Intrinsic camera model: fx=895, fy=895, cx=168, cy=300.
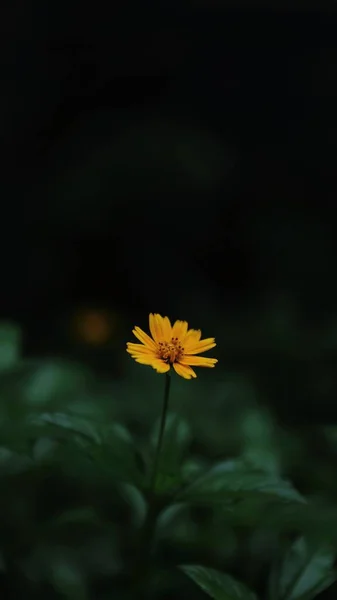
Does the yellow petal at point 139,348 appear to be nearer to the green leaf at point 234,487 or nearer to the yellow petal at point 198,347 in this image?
the yellow petal at point 198,347

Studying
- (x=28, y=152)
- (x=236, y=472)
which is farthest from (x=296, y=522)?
(x=28, y=152)

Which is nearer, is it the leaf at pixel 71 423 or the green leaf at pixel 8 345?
the leaf at pixel 71 423

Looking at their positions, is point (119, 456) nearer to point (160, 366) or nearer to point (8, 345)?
point (160, 366)

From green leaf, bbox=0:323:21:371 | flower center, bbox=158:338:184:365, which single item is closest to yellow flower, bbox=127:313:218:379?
flower center, bbox=158:338:184:365

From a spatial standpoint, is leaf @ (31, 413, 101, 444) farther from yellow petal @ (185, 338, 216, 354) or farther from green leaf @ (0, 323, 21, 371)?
green leaf @ (0, 323, 21, 371)

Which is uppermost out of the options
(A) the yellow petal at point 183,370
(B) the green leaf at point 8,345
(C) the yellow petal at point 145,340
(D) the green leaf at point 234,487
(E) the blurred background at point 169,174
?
(E) the blurred background at point 169,174

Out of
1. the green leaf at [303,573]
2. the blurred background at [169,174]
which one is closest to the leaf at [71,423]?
the green leaf at [303,573]

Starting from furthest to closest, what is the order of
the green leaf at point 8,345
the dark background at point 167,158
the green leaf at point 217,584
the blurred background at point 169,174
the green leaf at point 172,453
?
the dark background at point 167,158 < the blurred background at point 169,174 < the green leaf at point 8,345 < the green leaf at point 172,453 < the green leaf at point 217,584

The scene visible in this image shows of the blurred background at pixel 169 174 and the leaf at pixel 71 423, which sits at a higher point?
the blurred background at pixel 169 174
